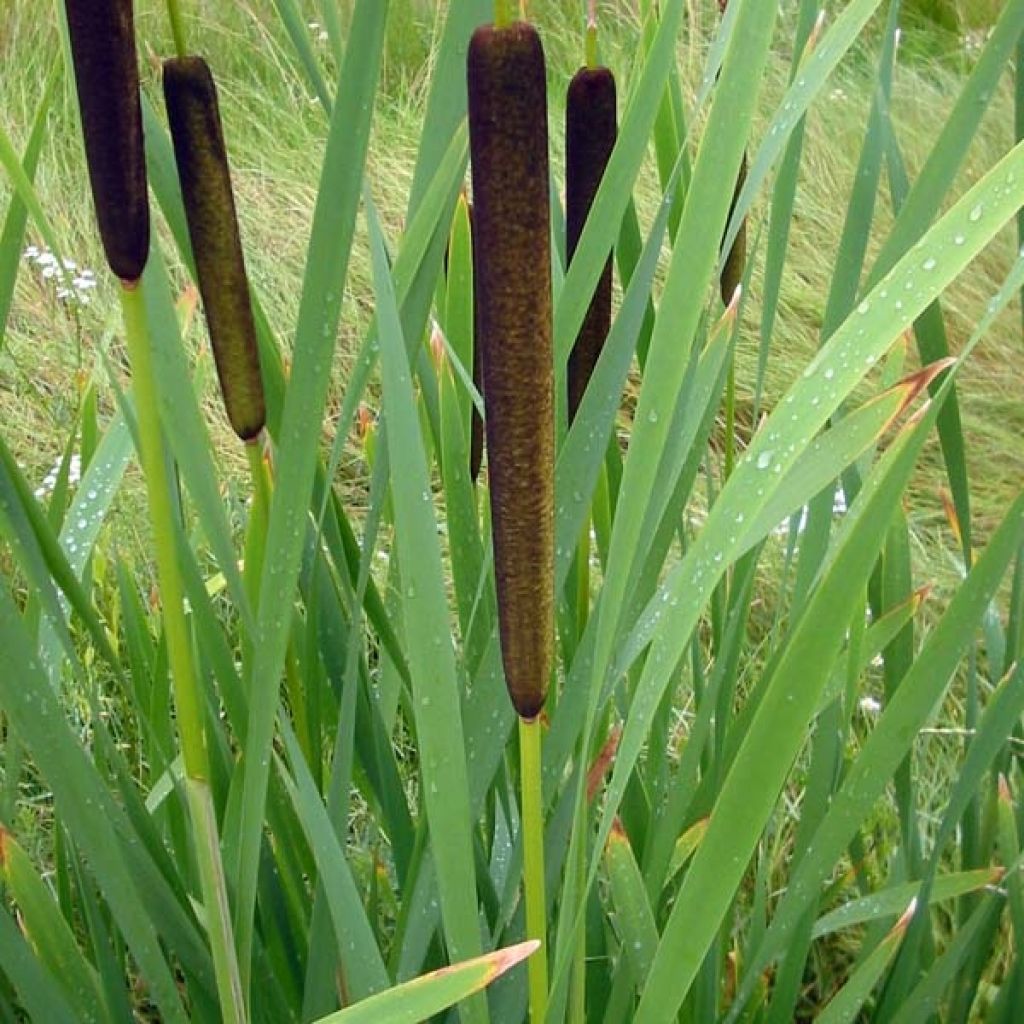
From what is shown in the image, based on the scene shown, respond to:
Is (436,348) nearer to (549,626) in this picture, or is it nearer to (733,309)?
(733,309)

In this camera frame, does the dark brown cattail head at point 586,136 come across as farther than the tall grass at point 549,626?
Yes

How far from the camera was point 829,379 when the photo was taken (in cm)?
53

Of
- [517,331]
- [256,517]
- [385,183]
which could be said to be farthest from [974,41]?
[517,331]

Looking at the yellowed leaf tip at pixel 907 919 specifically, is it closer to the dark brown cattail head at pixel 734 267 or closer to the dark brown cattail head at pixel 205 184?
the dark brown cattail head at pixel 734 267

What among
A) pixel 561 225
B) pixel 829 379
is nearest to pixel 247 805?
pixel 829 379

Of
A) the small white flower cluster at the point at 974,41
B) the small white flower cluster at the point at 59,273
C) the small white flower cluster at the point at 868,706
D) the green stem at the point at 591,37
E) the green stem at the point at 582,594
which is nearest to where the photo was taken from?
the green stem at the point at 591,37

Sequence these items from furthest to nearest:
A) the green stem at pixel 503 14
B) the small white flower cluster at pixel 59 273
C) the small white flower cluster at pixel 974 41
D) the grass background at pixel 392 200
Answer: 1. the small white flower cluster at pixel 974 41
2. the small white flower cluster at pixel 59 273
3. the grass background at pixel 392 200
4. the green stem at pixel 503 14

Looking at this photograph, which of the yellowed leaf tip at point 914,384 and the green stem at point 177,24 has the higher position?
the green stem at point 177,24

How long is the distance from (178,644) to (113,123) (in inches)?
7.2

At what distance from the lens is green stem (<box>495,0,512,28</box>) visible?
0.44m

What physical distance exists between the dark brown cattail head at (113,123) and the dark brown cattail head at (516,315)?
117mm

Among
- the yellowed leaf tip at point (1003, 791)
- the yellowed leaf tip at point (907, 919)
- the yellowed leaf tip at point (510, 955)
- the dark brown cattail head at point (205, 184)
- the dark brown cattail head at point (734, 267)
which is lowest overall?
the yellowed leaf tip at point (907, 919)

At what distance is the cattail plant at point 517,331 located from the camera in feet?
1.47

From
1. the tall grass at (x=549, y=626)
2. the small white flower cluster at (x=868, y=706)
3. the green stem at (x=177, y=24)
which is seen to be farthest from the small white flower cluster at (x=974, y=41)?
the green stem at (x=177, y=24)
